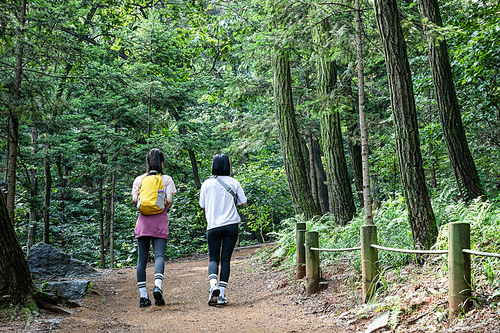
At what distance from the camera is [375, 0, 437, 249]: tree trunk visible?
5.34 metres

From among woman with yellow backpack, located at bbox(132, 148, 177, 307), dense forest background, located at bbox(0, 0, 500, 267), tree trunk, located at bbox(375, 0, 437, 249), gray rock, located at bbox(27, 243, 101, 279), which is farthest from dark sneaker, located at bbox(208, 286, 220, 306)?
gray rock, located at bbox(27, 243, 101, 279)

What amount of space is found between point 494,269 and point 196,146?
1428 cm

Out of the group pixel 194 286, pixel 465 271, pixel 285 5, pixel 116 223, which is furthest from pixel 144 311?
pixel 116 223

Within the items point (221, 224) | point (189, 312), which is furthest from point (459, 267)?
point (189, 312)

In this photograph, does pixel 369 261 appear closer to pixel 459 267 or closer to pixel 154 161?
pixel 459 267

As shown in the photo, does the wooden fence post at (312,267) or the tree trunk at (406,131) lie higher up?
the tree trunk at (406,131)

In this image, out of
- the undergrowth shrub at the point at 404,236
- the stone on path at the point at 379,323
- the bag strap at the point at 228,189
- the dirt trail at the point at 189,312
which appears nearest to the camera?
the stone on path at the point at 379,323

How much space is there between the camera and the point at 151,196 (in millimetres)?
5602

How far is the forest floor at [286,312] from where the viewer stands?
3.81m

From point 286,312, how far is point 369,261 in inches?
54.6

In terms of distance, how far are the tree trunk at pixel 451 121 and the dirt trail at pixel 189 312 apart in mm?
4659

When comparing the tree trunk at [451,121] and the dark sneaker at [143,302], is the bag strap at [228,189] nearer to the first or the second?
the dark sneaker at [143,302]

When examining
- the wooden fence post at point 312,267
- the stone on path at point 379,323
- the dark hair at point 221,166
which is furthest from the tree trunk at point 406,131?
the dark hair at point 221,166

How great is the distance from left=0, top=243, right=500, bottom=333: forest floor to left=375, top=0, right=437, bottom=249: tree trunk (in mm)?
628
